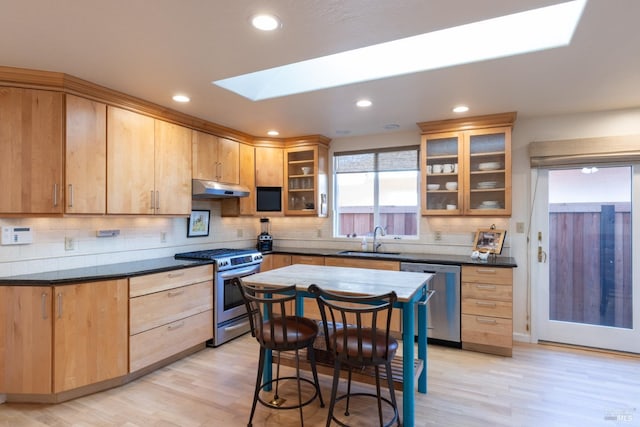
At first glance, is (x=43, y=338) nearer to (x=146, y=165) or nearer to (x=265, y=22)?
(x=146, y=165)

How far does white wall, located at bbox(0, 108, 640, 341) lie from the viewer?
2.88 metres

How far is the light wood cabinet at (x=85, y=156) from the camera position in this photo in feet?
8.80

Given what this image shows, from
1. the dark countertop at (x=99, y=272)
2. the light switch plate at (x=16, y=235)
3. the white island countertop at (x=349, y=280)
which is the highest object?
the light switch plate at (x=16, y=235)

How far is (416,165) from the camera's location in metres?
4.45

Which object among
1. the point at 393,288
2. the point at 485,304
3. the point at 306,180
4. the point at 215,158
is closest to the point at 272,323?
the point at 393,288

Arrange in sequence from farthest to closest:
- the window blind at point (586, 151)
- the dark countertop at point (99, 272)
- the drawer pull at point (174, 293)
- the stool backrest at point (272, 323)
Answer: the window blind at point (586, 151) → the drawer pull at point (174, 293) → the dark countertop at point (99, 272) → the stool backrest at point (272, 323)

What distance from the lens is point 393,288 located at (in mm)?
2240

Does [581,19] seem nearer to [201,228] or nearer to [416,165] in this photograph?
[416,165]

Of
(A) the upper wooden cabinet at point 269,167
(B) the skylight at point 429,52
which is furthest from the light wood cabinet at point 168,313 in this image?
(B) the skylight at point 429,52

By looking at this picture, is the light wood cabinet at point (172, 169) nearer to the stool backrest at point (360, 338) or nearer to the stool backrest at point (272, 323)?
the stool backrest at point (272, 323)

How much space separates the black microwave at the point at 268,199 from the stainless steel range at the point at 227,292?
2.67 feet

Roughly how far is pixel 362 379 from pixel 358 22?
7.39 ft

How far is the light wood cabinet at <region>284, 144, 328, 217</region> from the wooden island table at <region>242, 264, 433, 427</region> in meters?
1.72

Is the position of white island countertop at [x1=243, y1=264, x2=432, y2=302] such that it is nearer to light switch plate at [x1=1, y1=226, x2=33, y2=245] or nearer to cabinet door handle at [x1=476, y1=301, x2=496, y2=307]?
cabinet door handle at [x1=476, y1=301, x2=496, y2=307]
